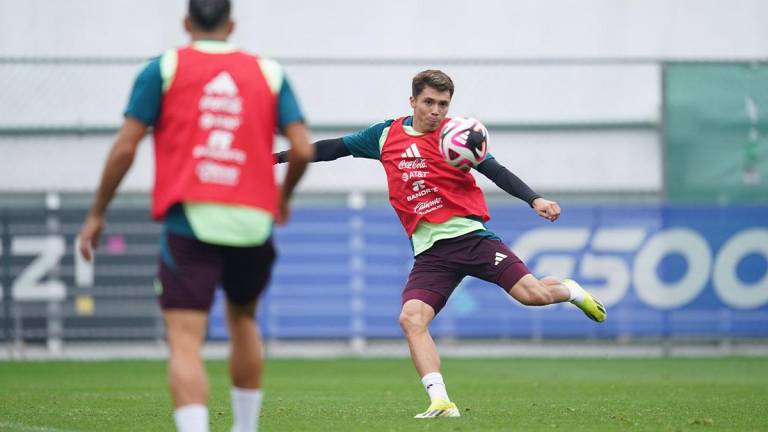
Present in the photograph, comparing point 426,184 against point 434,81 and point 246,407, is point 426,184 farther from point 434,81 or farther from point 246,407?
point 246,407

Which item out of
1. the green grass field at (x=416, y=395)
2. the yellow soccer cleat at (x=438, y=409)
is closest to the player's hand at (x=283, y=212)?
the green grass field at (x=416, y=395)

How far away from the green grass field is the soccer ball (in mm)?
1513

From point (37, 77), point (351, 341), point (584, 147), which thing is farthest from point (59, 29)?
point (584, 147)

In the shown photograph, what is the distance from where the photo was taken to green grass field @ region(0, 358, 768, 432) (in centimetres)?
796

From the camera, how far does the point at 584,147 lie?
59.2 feet

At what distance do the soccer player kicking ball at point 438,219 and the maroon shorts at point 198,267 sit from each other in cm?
282

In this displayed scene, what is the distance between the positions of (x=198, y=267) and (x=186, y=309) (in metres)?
0.17

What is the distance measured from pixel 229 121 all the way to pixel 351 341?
1165cm

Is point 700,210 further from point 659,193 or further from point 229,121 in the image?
point 229,121

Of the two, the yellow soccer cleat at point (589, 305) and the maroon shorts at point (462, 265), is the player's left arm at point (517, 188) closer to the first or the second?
the maroon shorts at point (462, 265)

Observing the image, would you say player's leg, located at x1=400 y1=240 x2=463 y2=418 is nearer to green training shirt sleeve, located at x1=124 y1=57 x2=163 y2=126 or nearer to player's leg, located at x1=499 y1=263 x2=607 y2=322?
player's leg, located at x1=499 y1=263 x2=607 y2=322

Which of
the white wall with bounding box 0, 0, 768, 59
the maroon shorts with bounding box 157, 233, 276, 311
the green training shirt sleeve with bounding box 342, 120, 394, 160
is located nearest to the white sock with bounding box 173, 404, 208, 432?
the maroon shorts with bounding box 157, 233, 276, 311

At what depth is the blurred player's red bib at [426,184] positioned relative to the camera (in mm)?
8672

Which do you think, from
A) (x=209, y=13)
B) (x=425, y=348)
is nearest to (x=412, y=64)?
(x=425, y=348)
